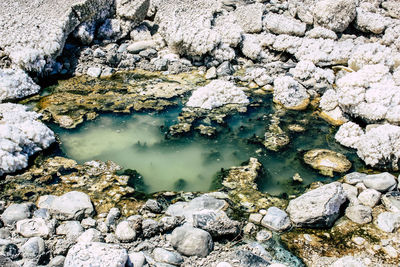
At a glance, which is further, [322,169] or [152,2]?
[152,2]

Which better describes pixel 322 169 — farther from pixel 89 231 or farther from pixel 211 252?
pixel 89 231

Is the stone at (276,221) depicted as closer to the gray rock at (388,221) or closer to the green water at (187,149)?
the green water at (187,149)

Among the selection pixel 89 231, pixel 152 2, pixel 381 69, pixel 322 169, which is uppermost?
pixel 152 2

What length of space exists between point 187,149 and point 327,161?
244cm

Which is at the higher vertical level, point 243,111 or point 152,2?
point 152,2

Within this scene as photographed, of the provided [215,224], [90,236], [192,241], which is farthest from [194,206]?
[90,236]

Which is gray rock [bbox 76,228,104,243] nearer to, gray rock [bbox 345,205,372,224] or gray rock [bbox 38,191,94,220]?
gray rock [bbox 38,191,94,220]

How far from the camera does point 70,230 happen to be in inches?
146

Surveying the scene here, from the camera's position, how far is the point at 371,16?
9.34m

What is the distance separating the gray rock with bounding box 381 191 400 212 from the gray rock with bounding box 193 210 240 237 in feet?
6.97

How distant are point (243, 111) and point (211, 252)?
154 inches

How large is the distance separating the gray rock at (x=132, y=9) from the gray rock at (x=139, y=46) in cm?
82

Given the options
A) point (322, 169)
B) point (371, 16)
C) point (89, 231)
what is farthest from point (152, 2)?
point (89, 231)

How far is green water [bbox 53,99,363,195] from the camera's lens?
5.05m
